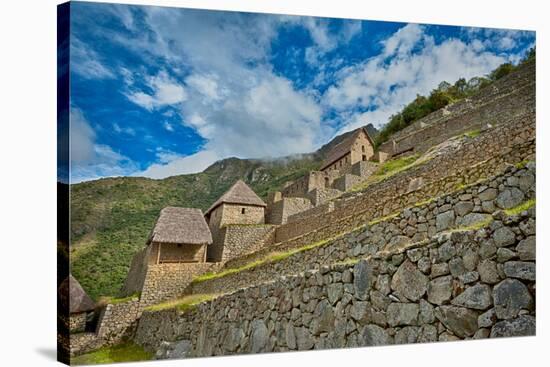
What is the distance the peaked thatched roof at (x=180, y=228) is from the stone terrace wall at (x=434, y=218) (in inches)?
228

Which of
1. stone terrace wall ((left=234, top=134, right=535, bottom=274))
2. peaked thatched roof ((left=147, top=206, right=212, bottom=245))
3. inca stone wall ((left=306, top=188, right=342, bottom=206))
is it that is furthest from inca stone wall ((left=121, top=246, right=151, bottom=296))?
inca stone wall ((left=306, top=188, right=342, bottom=206))

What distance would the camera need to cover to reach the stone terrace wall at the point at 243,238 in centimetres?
1472

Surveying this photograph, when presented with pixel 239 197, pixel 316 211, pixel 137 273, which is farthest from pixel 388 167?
pixel 137 273

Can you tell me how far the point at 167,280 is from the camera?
12.0m

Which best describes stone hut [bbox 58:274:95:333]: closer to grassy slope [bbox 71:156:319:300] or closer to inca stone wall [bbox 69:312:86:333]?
inca stone wall [bbox 69:312:86:333]

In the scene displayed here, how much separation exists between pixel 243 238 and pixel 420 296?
1071 cm

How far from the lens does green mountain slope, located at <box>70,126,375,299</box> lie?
21.8 feet

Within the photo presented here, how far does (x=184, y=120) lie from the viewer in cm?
809

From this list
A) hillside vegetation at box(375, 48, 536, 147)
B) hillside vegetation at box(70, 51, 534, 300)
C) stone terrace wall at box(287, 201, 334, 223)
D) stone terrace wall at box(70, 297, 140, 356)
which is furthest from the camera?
hillside vegetation at box(375, 48, 536, 147)

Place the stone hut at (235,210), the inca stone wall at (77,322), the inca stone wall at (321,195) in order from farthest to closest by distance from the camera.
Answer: the inca stone wall at (321,195) → the stone hut at (235,210) → the inca stone wall at (77,322)

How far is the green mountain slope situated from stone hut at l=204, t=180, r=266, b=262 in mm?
322

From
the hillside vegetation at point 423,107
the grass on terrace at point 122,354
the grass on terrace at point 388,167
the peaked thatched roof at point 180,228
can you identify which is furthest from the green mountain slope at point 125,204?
the hillside vegetation at point 423,107

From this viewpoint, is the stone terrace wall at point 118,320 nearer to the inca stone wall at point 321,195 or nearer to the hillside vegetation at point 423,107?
the inca stone wall at point 321,195

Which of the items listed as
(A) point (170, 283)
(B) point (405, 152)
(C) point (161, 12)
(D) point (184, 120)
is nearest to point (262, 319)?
(D) point (184, 120)
